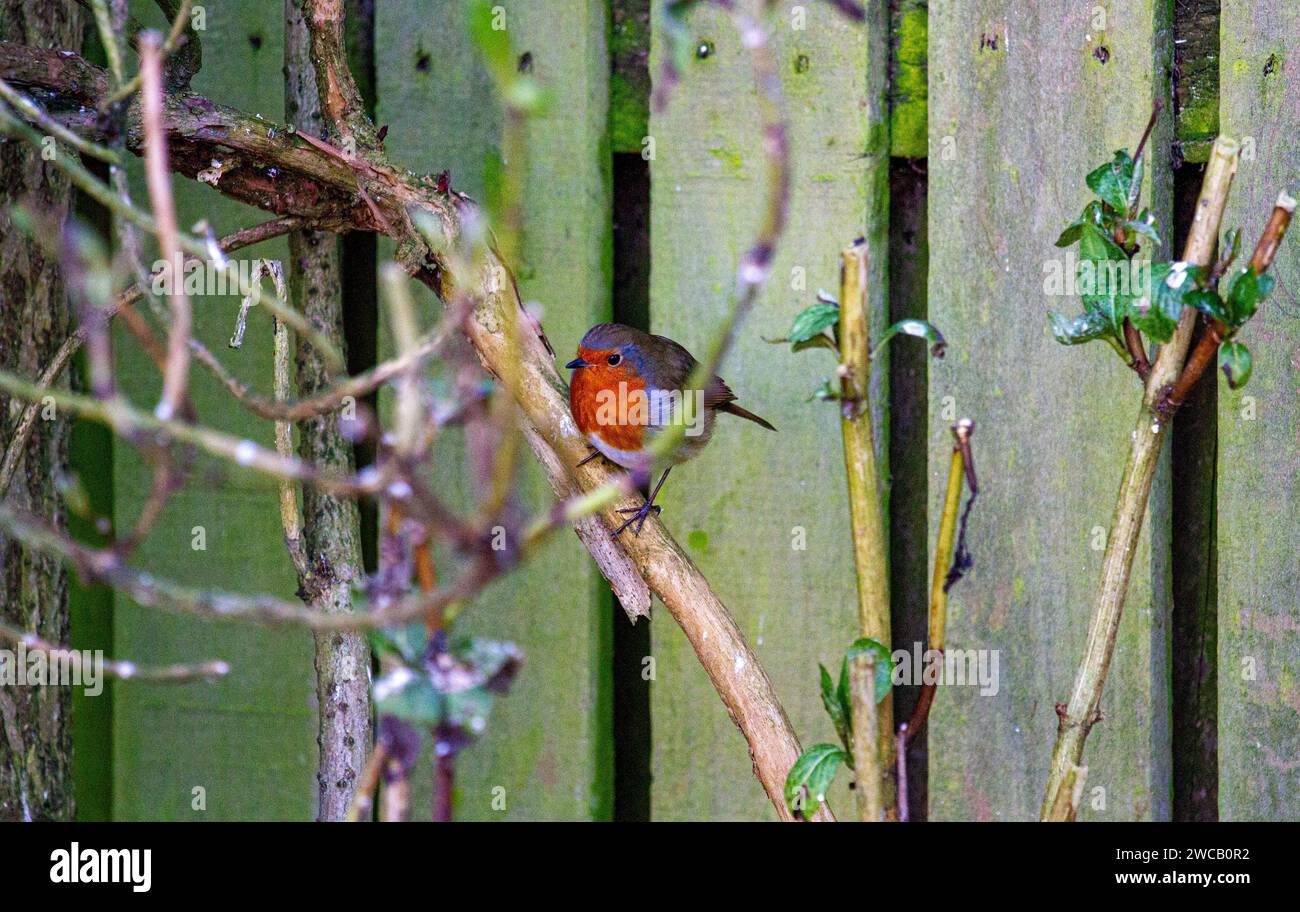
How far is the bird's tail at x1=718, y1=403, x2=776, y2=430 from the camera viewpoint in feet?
7.70

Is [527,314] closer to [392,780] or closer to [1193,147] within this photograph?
[1193,147]

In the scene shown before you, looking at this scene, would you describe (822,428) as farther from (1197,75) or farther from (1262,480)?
(1197,75)

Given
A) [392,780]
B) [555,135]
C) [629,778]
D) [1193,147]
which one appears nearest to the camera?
[392,780]

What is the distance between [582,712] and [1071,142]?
1.32m

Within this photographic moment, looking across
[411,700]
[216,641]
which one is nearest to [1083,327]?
[411,700]

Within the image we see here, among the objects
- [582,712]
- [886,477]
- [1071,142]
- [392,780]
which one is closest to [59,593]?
[582,712]

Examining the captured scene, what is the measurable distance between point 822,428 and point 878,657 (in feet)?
3.06

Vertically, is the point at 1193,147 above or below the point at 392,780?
above

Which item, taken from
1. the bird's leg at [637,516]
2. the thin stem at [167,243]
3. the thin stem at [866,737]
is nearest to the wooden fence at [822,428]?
the bird's leg at [637,516]

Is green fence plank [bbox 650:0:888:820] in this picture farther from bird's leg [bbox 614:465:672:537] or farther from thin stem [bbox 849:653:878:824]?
thin stem [bbox 849:653:878:824]
